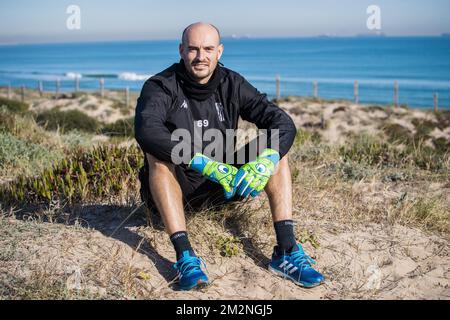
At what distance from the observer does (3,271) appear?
2.89 metres

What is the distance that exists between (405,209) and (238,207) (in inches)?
57.8

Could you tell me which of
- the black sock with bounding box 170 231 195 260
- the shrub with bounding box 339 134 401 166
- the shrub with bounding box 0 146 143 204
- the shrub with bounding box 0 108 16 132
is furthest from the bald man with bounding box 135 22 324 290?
the shrub with bounding box 0 108 16 132

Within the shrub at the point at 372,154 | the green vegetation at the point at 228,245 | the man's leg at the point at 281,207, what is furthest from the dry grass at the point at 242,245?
the shrub at the point at 372,154

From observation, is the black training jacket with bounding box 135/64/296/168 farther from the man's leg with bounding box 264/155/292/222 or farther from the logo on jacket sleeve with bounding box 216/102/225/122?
the man's leg with bounding box 264/155/292/222

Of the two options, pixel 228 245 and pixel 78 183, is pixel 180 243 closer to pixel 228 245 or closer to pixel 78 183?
pixel 228 245

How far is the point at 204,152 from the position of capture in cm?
346

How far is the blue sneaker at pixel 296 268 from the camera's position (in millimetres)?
2947

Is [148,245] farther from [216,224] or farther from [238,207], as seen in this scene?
[238,207]

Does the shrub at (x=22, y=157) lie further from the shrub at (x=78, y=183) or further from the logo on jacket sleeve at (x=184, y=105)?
the logo on jacket sleeve at (x=184, y=105)

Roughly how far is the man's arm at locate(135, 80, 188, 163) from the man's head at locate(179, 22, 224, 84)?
0.31 m

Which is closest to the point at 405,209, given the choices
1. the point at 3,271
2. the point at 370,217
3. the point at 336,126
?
the point at 370,217

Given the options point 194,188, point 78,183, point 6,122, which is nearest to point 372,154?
point 194,188

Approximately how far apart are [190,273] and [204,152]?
974 mm
